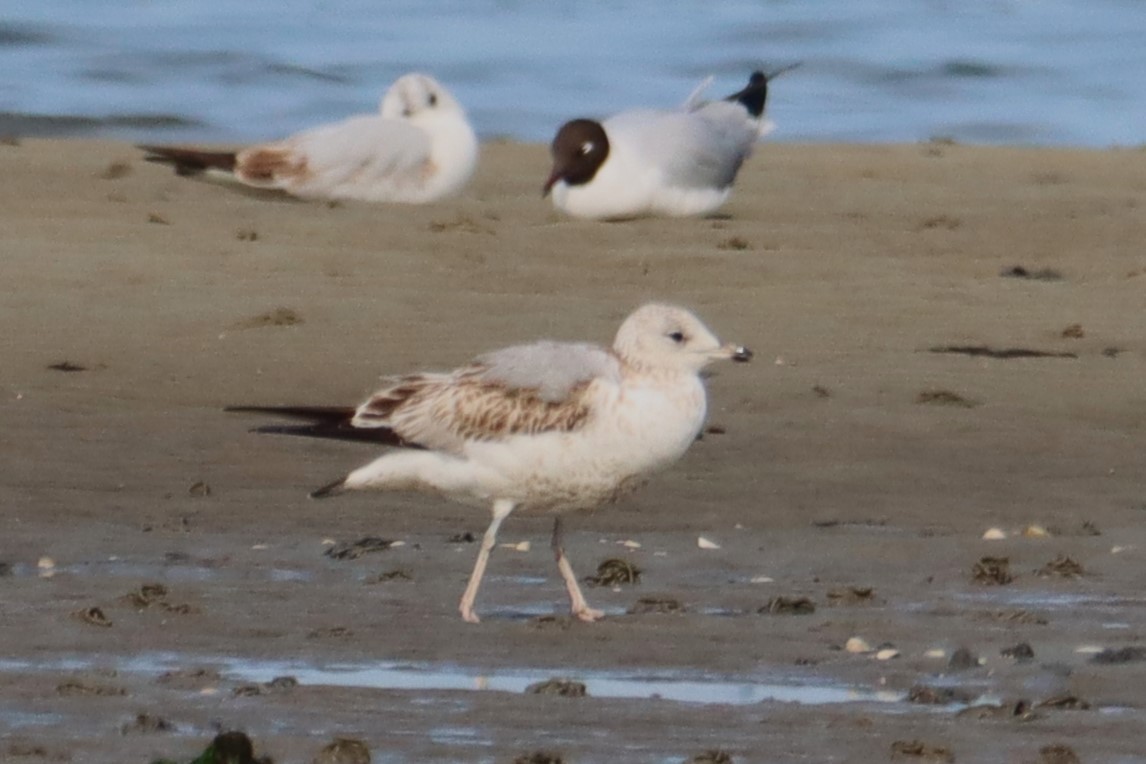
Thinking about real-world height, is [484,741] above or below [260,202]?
above

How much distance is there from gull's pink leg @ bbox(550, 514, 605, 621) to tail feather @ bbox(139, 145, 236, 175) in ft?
21.2

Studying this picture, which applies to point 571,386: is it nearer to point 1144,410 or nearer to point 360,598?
point 360,598

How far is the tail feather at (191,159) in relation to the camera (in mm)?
12695

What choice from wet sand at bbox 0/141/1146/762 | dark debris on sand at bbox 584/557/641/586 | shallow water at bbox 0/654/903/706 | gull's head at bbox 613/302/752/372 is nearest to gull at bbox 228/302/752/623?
gull's head at bbox 613/302/752/372

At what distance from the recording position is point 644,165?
12484mm

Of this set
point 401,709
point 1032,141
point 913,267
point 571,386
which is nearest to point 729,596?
point 571,386

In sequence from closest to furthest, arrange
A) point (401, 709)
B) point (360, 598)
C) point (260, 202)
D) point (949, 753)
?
1. point (949, 753)
2. point (401, 709)
3. point (360, 598)
4. point (260, 202)

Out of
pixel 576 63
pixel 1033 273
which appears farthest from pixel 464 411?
pixel 576 63

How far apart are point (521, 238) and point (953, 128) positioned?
290 inches

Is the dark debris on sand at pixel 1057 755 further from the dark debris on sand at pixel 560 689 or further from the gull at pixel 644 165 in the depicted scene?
the gull at pixel 644 165

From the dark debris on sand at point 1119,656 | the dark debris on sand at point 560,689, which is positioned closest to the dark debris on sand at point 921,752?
the dark debris on sand at point 560,689

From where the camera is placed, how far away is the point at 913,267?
438 inches

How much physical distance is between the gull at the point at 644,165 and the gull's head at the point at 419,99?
2.28ft

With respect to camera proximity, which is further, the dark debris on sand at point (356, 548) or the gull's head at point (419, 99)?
the gull's head at point (419, 99)
